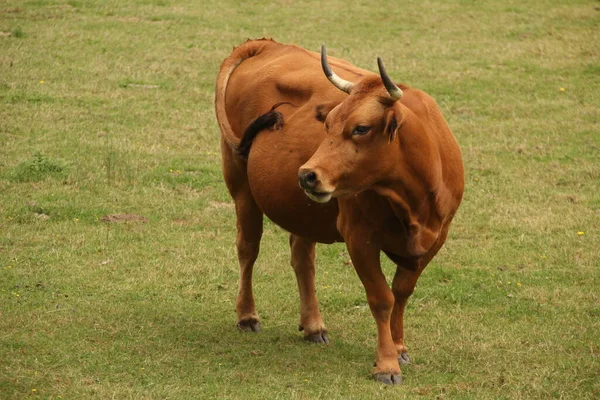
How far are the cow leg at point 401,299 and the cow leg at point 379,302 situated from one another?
0.27 meters

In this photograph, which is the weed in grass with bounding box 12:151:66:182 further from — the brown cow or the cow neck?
the cow neck

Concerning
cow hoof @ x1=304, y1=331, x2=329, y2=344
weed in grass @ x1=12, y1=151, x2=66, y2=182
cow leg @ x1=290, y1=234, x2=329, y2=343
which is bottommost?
weed in grass @ x1=12, y1=151, x2=66, y2=182

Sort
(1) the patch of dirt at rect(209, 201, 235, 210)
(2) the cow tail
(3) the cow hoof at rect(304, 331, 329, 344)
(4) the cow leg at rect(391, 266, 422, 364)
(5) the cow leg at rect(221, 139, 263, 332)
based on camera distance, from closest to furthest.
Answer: (4) the cow leg at rect(391, 266, 422, 364)
(3) the cow hoof at rect(304, 331, 329, 344)
(2) the cow tail
(5) the cow leg at rect(221, 139, 263, 332)
(1) the patch of dirt at rect(209, 201, 235, 210)

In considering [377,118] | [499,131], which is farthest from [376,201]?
[499,131]

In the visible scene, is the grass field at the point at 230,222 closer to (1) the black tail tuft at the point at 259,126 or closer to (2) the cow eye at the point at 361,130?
(1) the black tail tuft at the point at 259,126

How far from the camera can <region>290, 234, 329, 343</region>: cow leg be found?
8406 mm

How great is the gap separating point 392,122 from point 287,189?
4.66ft

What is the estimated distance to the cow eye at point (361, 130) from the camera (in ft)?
22.7

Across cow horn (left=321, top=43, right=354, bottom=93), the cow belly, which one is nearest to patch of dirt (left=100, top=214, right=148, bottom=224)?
the cow belly

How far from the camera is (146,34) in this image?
20125 mm

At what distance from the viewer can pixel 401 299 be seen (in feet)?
25.5

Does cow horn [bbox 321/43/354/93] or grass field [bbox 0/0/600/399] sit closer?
cow horn [bbox 321/43/354/93]

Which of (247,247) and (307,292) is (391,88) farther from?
(247,247)

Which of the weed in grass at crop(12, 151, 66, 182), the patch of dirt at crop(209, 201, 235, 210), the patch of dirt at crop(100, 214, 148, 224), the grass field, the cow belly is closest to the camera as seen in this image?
the grass field
